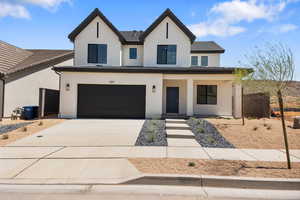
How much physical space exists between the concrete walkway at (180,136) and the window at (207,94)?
5.86 m

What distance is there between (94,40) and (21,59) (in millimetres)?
7613

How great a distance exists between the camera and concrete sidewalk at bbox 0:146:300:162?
625 centimetres

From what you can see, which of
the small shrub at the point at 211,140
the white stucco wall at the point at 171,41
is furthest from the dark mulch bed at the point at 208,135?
the white stucco wall at the point at 171,41

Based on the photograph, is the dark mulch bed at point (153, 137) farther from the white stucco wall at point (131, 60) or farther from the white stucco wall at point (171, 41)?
the white stucco wall at point (131, 60)

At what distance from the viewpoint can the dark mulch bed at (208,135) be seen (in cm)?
803

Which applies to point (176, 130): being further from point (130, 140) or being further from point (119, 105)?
point (119, 105)

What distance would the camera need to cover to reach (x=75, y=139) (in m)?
8.51

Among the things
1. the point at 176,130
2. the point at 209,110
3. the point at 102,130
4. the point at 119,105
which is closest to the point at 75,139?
the point at 102,130

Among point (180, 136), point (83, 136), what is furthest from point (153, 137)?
point (83, 136)

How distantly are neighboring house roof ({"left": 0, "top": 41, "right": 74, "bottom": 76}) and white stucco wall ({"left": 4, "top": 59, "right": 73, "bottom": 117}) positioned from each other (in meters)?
0.79

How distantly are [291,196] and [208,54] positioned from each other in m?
17.4

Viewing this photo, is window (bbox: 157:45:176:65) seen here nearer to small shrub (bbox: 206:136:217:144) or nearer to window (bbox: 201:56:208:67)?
window (bbox: 201:56:208:67)

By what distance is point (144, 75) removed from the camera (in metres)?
14.0

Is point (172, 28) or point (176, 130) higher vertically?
point (172, 28)
